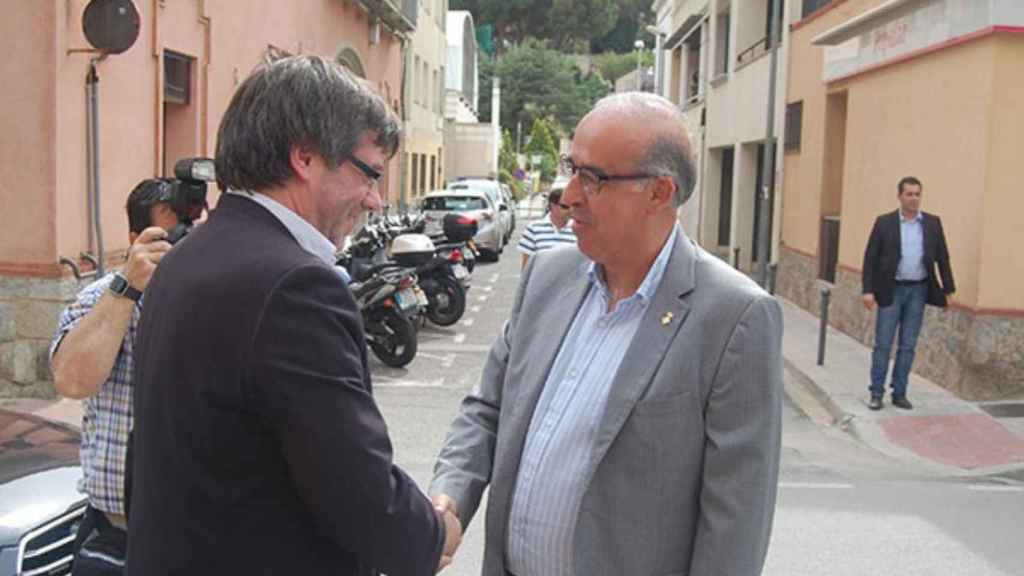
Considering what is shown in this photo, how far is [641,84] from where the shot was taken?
55.5 m

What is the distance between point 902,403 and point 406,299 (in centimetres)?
483

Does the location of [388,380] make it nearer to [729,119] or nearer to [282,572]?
[282,572]

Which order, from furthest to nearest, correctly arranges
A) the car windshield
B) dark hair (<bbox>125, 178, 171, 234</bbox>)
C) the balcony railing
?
the car windshield
the balcony railing
dark hair (<bbox>125, 178, 171, 234</bbox>)

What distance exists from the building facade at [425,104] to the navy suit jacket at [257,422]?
1035 inches

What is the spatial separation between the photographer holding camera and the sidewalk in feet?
21.3

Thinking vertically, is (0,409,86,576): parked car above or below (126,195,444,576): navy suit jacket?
below

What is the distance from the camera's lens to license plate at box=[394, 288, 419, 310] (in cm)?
1104

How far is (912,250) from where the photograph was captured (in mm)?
9305

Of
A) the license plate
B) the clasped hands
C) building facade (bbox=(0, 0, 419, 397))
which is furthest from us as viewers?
the license plate

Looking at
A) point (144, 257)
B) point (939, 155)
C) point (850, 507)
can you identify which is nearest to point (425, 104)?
point (939, 155)

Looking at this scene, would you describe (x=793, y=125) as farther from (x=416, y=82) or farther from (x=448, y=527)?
(x=416, y=82)

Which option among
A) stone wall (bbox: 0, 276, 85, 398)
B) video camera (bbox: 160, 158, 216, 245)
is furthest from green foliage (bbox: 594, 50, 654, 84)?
video camera (bbox: 160, 158, 216, 245)

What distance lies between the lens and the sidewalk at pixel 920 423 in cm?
820

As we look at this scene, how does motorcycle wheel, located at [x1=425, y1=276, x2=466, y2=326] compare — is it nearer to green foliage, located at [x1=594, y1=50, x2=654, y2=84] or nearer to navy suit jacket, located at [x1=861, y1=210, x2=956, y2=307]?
navy suit jacket, located at [x1=861, y1=210, x2=956, y2=307]
